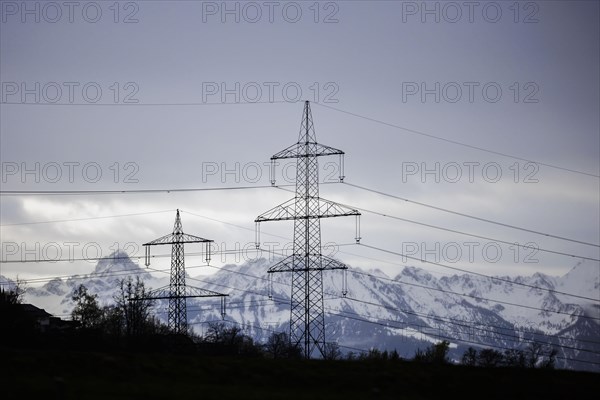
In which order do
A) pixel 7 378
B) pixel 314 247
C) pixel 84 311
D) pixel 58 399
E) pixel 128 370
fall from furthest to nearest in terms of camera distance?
pixel 84 311, pixel 314 247, pixel 128 370, pixel 7 378, pixel 58 399

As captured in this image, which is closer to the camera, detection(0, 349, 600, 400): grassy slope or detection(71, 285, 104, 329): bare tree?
detection(0, 349, 600, 400): grassy slope

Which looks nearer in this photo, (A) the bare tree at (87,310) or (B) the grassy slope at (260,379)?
(B) the grassy slope at (260,379)

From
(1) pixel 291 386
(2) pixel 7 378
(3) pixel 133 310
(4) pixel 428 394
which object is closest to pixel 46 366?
(2) pixel 7 378

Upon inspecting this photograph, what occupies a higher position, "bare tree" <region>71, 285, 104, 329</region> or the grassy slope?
"bare tree" <region>71, 285, 104, 329</region>

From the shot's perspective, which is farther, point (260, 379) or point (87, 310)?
point (87, 310)

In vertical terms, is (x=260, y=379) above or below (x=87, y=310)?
below

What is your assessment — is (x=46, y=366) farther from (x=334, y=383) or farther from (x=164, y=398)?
(x=334, y=383)

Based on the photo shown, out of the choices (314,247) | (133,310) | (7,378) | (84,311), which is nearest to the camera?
(7,378)

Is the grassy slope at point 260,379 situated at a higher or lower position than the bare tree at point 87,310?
lower
